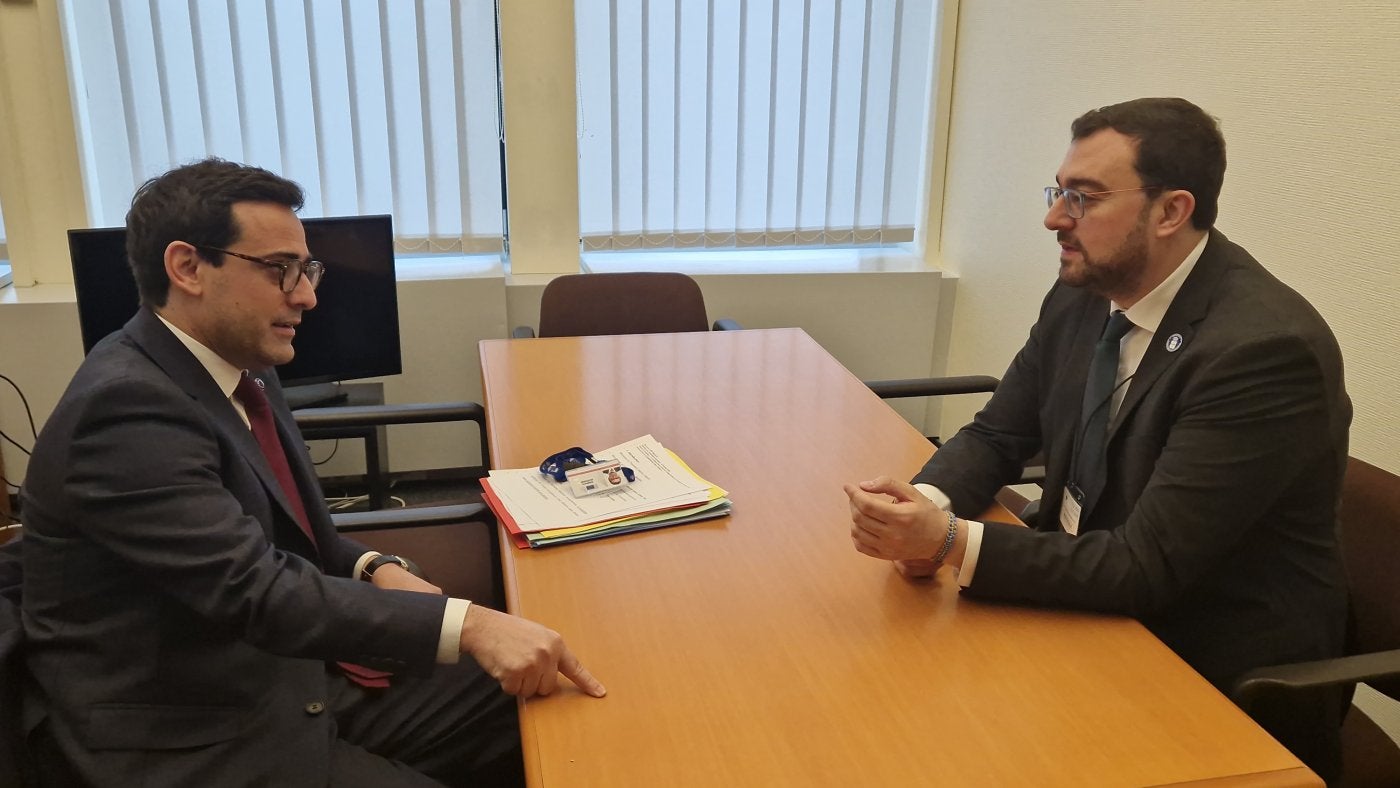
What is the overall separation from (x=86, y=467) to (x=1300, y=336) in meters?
1.59

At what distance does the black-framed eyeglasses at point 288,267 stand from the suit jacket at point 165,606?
0.16 meters

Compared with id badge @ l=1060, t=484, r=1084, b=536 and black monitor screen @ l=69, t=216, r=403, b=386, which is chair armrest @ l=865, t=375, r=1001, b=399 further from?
black monitor screen @ l=69, t=216, r=403, b=386

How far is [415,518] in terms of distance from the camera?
1.67 m

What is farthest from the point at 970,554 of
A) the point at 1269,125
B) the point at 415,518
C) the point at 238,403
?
the point at 1269,125

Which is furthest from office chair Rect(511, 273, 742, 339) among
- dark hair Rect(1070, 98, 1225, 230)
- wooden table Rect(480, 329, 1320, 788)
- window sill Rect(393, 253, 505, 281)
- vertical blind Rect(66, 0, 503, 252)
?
dark hair Rect(1070, 98, 1225, 230)

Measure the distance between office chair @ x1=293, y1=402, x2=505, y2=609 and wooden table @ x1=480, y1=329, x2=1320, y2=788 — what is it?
0.76 ft

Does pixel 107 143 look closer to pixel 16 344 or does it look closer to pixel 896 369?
pixel 16 344

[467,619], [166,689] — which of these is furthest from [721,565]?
[166,689]

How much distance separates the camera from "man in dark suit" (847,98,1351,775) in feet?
4.51

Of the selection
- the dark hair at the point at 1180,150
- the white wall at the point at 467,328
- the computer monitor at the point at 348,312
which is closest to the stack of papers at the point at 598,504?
the dark hair at the point at 1180,150

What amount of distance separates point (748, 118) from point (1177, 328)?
2354 mm

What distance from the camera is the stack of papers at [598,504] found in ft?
5.20

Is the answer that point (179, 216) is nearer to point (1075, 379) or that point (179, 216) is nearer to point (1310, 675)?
point (1075, 379)

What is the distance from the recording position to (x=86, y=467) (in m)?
1.22
